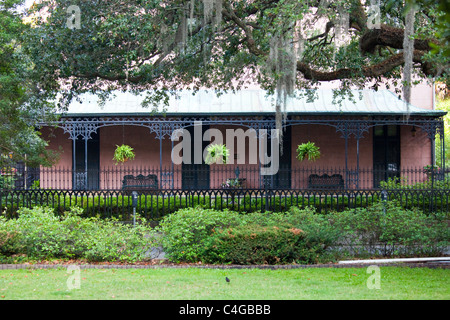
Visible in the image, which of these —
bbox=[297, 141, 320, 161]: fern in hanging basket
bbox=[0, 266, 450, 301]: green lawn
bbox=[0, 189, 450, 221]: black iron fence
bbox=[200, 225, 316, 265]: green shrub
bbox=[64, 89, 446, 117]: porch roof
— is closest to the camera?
bbox=[0, 266, 450, 301]: green lawn

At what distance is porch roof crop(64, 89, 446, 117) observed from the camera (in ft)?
64.9

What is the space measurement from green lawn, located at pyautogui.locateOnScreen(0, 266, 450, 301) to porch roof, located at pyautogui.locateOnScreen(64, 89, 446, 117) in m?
11.9

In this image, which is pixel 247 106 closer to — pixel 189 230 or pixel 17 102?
pixel 17 102

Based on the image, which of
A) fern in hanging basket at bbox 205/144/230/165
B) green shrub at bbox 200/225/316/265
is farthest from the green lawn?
fern in hanging basket at bbox 205/144/230/165

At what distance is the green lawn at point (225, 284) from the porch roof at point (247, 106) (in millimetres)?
11918

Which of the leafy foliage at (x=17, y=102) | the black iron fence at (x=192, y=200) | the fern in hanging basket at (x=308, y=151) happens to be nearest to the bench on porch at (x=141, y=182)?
the black iron fence at (x=192, y=200)

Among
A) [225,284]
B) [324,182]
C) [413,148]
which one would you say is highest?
[413,148]

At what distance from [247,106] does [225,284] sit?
14.2 metres

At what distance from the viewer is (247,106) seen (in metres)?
20.8

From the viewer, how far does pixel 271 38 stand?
1130 cm

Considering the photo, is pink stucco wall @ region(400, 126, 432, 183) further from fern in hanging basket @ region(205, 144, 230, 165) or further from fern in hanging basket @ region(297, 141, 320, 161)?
fern in hanging basket @ region(205, 144, 230, 165)

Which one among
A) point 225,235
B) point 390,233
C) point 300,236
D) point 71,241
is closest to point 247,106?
point 390,233

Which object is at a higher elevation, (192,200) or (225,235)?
(192,200)
